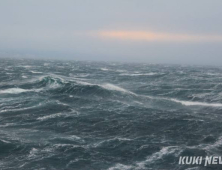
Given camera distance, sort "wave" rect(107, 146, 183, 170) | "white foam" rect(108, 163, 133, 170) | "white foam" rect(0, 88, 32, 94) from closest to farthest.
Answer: "white foam" rect(108, 163, 133, 170)
"wave" rect(107, 146, 183, 170)
"white foam" rect(0, 88, 32, 94)

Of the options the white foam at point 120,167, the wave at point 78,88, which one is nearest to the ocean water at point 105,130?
the white foam at point 120,167

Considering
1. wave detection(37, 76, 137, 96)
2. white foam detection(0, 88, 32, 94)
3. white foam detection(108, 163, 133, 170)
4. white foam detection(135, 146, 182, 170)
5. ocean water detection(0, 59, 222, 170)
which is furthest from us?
wave detection(37, 76, 137, 96)

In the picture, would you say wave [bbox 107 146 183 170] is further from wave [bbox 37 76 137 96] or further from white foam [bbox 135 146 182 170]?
wave [bbox 37 76 137 96]

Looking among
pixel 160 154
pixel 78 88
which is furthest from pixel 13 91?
pixel 160 154

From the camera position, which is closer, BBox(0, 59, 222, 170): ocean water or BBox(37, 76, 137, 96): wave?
BBox(0, 59, 222, 170): ocean water

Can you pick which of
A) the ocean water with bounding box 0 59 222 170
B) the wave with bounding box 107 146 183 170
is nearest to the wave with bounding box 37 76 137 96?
the ocean water with bounding box 0 59 222 170

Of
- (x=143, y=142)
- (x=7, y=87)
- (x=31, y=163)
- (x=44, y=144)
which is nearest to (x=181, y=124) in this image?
(x=143, y=142)

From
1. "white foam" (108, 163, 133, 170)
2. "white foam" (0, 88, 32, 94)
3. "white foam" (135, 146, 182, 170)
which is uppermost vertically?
"white foam" (0, 88, 32, 94)

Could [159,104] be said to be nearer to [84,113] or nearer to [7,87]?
[84,113]

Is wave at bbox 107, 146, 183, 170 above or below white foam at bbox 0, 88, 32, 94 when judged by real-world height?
below

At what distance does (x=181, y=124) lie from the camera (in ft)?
133

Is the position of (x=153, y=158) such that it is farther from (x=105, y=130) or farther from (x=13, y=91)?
(x=13, y=91)

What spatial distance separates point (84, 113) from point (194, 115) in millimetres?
21507

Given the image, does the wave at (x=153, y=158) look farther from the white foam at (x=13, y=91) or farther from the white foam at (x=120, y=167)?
the white foam at (x=13, y=91)
